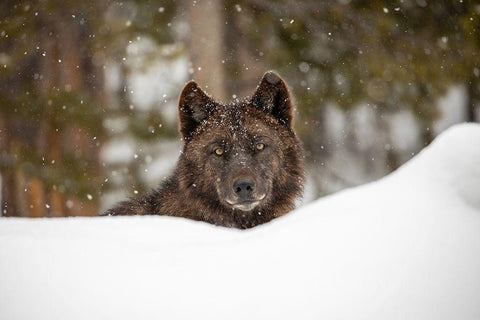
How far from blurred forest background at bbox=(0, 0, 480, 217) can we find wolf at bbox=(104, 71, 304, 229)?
12.2 feet

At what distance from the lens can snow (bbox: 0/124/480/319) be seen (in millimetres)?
1523

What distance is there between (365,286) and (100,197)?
7.84 meters

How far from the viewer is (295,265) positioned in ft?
5.49

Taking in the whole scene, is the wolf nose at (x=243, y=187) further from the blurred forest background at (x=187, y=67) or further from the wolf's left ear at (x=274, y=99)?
the blurred forest background at (x=187, y=67)

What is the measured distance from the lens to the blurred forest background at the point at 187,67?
7859mm

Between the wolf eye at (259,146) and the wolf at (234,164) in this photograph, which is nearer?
the wolf at (234,164)

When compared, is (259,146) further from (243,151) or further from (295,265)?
(295,265)

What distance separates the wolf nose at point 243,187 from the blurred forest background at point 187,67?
4.42 metres

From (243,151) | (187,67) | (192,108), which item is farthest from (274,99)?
(187,67)

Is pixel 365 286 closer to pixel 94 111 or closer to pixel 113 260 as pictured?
pixel 113 260

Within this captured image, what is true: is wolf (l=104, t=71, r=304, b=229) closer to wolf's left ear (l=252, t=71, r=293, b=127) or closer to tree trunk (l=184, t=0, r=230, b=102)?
wolf's left ear (l=252, t=71, r=293, b=127)

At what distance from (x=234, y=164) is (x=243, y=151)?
7.1 inches

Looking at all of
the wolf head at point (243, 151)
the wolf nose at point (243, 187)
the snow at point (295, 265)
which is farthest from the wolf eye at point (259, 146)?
the snow at point (295, 265)

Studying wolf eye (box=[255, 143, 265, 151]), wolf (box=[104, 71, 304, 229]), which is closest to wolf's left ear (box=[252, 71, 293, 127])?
wolf (box=[104, 71, 304, 229])
